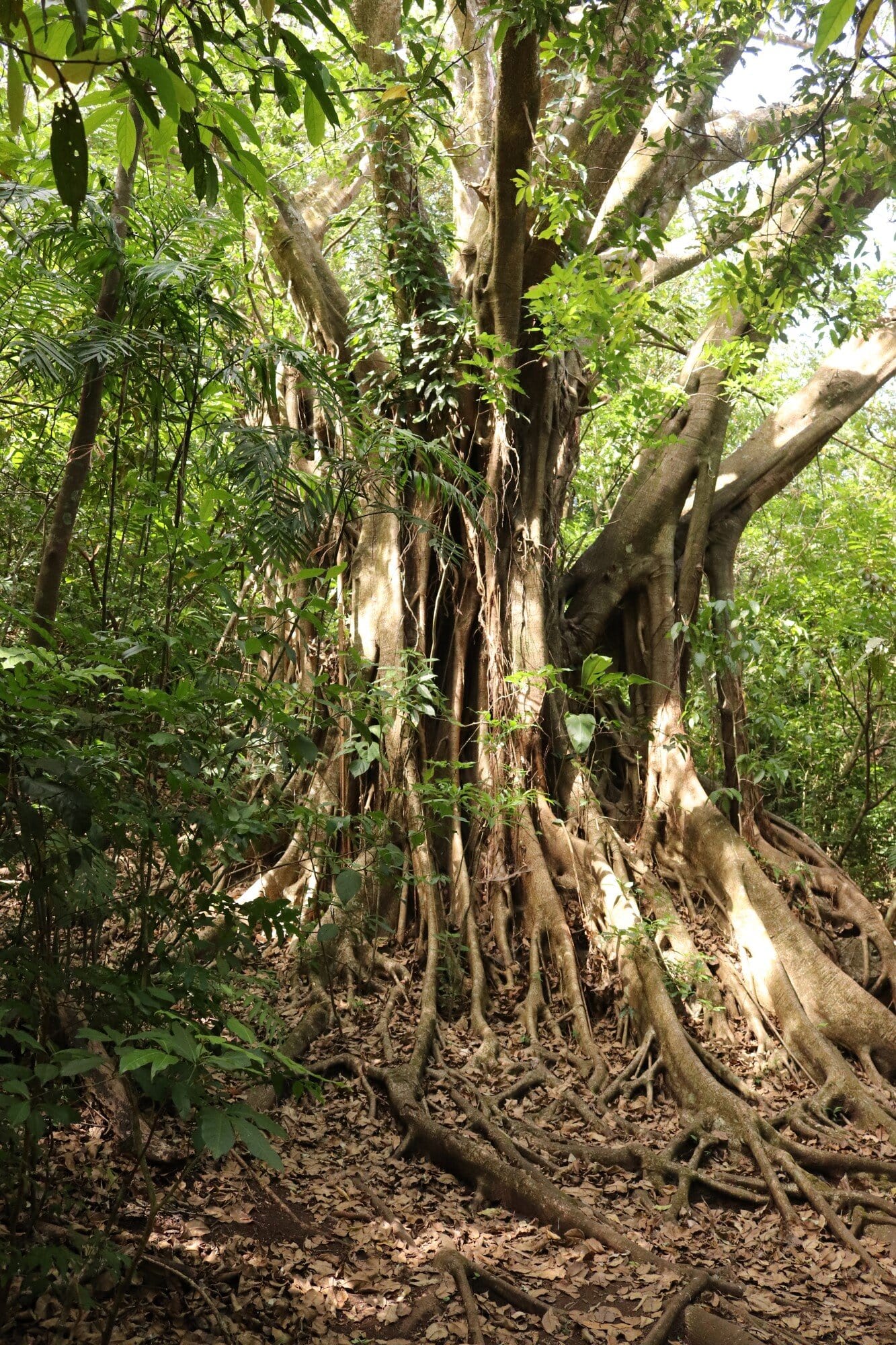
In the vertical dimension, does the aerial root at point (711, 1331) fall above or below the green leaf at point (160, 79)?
below

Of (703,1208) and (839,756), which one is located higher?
(839,756)

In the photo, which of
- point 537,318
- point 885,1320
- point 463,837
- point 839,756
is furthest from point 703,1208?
point 839,756

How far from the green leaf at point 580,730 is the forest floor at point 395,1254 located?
87.9 inches

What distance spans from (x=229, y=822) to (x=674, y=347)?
654 cm

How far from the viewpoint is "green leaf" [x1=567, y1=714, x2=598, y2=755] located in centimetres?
581

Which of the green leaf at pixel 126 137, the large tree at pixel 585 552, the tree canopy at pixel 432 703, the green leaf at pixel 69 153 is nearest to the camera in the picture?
the green leaf at pixel 69 153

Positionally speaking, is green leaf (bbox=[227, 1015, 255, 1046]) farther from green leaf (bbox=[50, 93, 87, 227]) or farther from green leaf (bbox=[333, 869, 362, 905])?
green leaf (bbox=[50, 93, 87, 227])

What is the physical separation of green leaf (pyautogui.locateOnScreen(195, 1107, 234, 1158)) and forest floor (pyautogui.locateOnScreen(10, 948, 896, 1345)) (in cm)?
61

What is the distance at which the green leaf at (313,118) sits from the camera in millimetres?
1661

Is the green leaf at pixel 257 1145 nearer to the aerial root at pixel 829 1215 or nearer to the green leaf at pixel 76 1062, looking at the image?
the green leaf at pixel 76 1062

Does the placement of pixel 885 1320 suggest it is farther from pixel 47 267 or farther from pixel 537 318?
pixel 537 318

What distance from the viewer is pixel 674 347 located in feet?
25.3

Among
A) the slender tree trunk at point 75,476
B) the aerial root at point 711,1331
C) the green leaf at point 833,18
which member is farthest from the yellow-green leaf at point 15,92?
the aerial root at point 711,1331

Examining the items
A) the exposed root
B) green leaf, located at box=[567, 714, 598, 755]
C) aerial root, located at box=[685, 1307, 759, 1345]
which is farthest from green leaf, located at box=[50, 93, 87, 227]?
green leaf, located at box=[567, 714, 598, 755]
